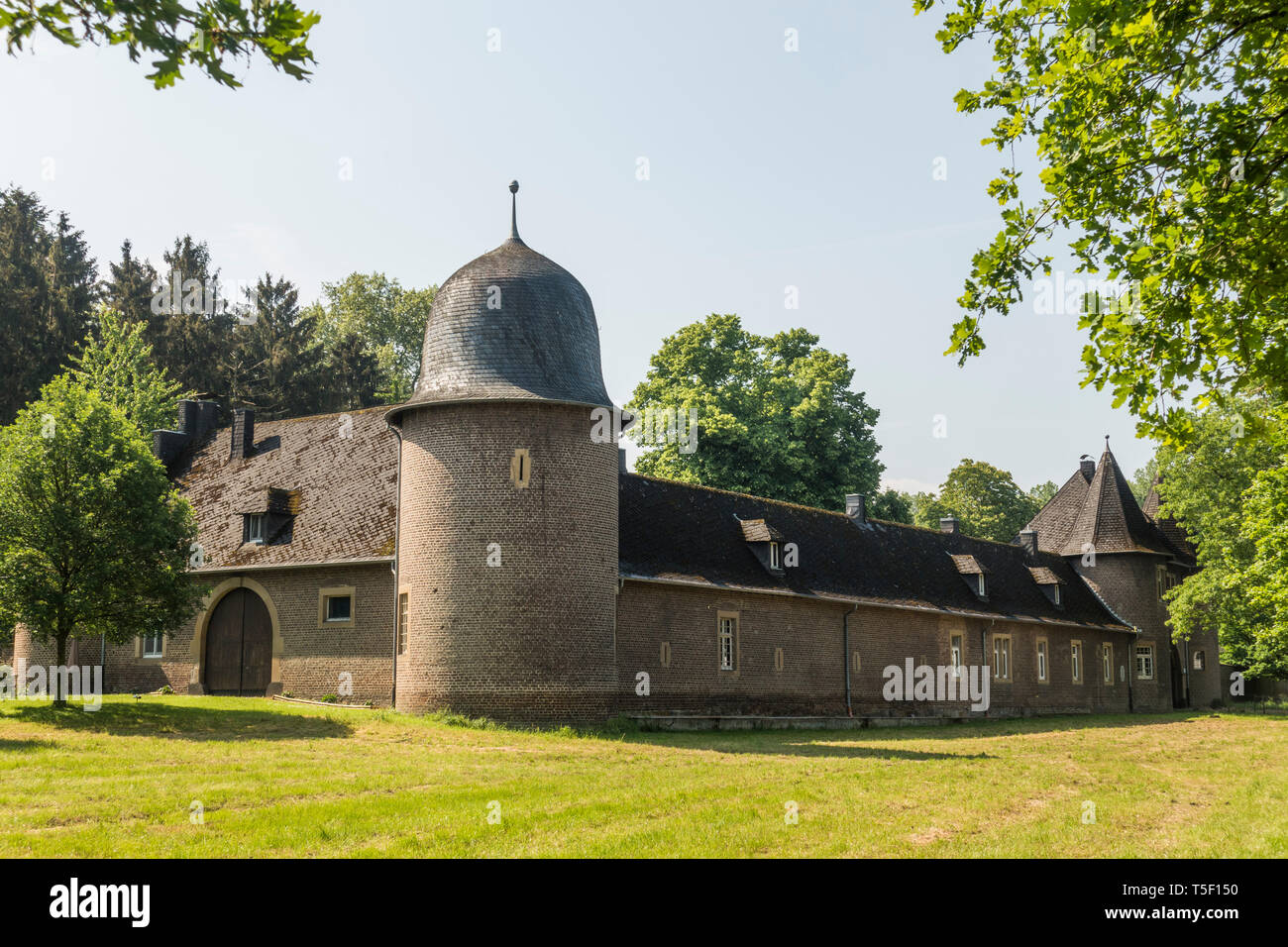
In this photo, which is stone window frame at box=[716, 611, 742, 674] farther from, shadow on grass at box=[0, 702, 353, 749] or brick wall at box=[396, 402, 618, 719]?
shadow on grass at box=[0, 702, 353, 749]

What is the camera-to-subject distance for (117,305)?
48812 millimetres

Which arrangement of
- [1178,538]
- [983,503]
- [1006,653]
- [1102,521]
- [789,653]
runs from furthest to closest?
1. [983,503]
2. [1178,538]
3. [1102,521]
4. [1006,653]
5. [789,653]

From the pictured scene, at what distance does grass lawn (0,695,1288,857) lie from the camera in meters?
9.71

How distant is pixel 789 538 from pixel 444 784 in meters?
20.7

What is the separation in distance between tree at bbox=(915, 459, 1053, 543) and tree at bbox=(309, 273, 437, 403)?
29853mm

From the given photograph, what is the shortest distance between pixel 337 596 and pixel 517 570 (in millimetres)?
5184

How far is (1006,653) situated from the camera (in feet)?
128

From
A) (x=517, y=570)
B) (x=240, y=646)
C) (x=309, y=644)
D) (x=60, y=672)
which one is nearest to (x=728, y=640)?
(x=517, y=570)

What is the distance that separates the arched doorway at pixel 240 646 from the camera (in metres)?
26.6

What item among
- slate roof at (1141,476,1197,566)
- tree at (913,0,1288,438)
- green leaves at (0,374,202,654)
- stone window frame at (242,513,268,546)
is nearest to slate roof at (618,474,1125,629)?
slate roof at (1141,476,1197,566)

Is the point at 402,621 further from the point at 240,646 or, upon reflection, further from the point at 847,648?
the point at 847,648

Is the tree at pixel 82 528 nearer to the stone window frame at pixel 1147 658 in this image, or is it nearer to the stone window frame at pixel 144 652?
the stone window frame at pixel 144 652

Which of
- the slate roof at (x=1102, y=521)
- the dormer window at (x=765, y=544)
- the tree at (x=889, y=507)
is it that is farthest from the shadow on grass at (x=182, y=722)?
the slate roof at (x=1102, y=521)

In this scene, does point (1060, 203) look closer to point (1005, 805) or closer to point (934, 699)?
point (1005, 805)
